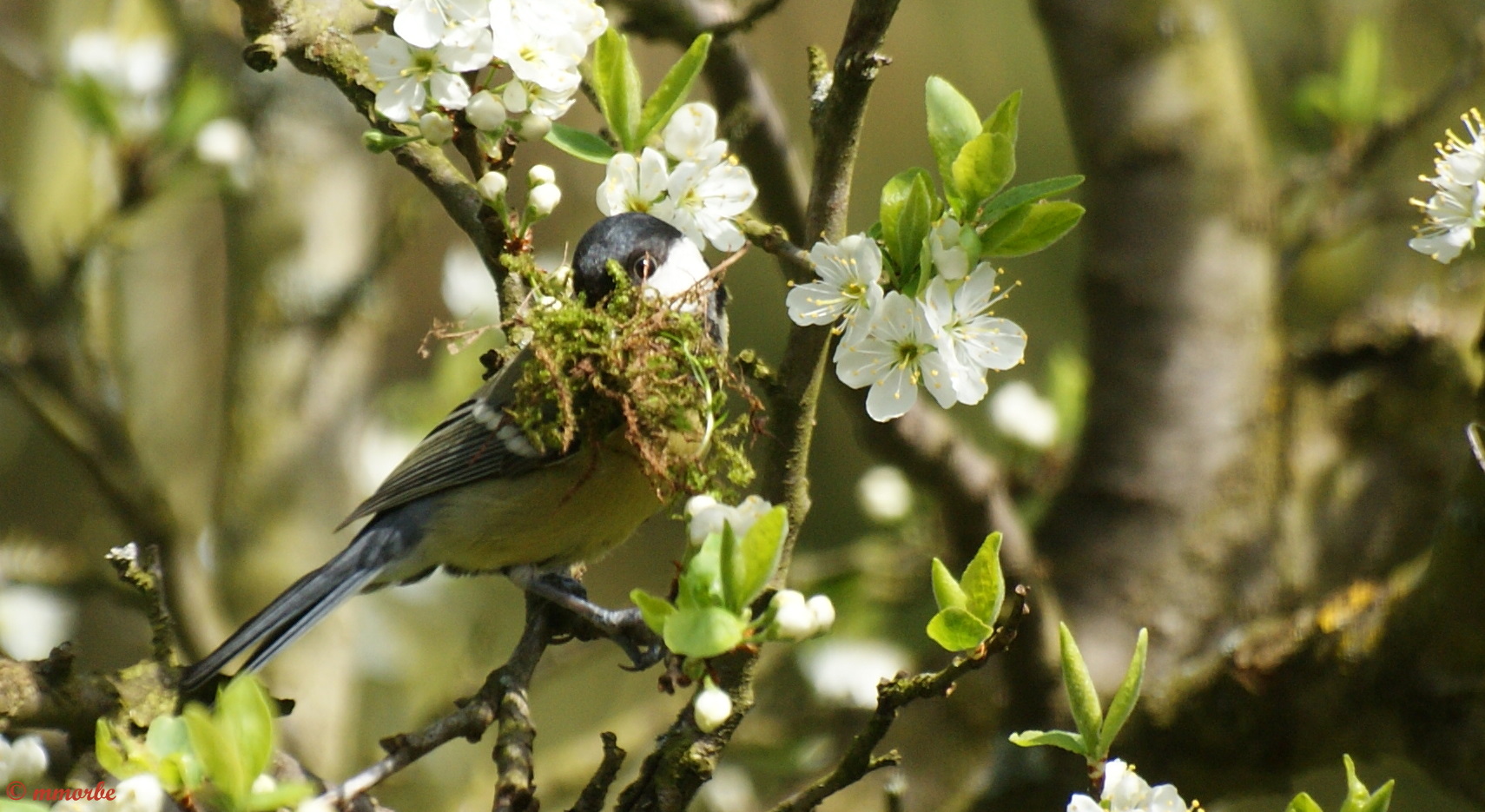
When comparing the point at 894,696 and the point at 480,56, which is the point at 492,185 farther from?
the point at 894,696

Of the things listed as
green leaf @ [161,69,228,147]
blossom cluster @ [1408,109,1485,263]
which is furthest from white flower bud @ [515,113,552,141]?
green leaf @ [161,69,228,147]

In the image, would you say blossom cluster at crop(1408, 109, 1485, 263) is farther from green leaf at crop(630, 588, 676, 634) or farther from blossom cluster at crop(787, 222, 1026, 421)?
green leaf at crop(630, 588, 676, 634)

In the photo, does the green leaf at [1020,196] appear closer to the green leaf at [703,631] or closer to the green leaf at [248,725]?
the green leaf at [703,631]

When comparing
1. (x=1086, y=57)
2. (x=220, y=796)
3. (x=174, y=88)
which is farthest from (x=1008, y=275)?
(x=220, y=796)

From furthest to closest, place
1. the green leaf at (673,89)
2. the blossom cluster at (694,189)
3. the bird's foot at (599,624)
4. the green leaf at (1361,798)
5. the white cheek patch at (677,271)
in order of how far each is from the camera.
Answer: the white cheek patch at (677,271) → the bird's foot at (599,624) → the blossom cluster at (694,189) → the green leaf at (673,89) → the green leaf at (1361,798)

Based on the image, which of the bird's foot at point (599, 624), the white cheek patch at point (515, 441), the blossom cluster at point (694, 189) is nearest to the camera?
the blossom cluster at point (694, 189)

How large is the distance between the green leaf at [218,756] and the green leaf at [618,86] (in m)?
0.81

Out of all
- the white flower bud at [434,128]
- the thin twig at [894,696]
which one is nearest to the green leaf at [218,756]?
the thin twig at [894,696]

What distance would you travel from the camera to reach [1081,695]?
4.21ft

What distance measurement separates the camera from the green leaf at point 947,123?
1.30 metres

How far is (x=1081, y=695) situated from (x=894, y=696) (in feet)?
0.62

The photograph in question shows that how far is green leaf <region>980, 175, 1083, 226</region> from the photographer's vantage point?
50.3 inches

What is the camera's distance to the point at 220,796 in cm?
115

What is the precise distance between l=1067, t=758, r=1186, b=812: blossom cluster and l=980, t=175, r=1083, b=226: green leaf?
Answer: 57 cm
